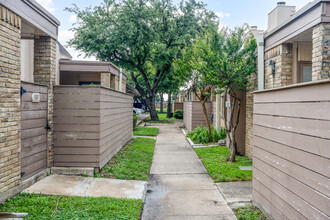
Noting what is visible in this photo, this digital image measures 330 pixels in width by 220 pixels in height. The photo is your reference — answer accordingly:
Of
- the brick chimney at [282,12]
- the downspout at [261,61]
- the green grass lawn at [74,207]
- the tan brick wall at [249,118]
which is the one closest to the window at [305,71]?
the downspout at [261,61]

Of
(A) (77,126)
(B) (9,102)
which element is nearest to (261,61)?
(A) (77,126)

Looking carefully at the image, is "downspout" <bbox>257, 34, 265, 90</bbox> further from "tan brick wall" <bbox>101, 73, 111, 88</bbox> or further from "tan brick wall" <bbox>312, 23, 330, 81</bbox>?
"tan brick wall" <bbox>101, 73, 111, 88</bbox>

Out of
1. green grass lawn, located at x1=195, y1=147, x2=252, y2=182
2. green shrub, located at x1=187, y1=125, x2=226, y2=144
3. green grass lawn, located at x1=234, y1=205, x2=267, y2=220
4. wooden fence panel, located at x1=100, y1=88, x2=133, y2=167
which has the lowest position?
green grass lawn, located at x1=234, y1=205, x2=267, y2=220

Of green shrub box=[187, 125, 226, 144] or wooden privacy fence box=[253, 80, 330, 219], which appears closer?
wooden privacy fence box=[253, 80, 330, 219]

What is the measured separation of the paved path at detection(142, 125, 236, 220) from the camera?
4.05m

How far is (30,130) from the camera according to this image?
4875mm

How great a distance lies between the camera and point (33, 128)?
498 cm

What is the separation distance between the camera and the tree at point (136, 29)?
17987 mm

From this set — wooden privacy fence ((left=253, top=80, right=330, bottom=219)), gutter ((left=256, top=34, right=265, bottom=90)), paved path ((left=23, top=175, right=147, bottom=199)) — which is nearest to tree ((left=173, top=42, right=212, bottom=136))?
gutter ((left=256, top=34, right=265, bottom=90))

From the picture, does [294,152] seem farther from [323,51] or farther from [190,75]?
[190,75]

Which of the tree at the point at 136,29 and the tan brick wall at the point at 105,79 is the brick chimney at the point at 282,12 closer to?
the tan brick wall at the point at 105,79

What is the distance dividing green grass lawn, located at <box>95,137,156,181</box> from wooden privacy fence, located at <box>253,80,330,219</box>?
280cm

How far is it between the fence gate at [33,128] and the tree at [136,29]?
13.0m

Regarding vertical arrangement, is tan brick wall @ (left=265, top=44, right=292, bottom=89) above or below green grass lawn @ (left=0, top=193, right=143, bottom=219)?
above
